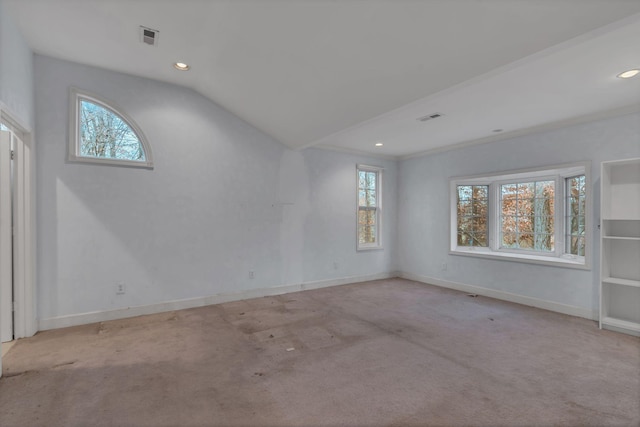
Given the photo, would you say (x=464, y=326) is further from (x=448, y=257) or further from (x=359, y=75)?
(x=359, y=75)

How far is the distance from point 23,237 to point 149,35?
2.39 meters

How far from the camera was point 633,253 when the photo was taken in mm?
3420

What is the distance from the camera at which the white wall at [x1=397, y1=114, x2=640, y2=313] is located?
12.0ft

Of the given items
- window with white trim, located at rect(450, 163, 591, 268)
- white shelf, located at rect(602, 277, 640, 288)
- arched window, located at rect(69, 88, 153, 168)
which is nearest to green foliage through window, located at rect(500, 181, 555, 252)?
window with white trim, located at rect(450, 163, 591, 268)

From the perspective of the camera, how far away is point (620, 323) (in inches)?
129

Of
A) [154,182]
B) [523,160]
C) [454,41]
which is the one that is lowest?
[154,182]

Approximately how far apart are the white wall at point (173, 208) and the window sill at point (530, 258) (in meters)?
2.23

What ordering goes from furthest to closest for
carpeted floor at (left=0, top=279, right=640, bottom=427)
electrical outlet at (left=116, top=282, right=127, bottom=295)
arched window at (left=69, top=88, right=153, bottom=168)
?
electrical outlet at (left=116, top=282, right=127, bottom=295) → arched window at (left=69, top=88, right=153, bottom=168) → carpeted floor at (left=0, top=279, right=640, bottom=427)

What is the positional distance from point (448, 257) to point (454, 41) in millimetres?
3949

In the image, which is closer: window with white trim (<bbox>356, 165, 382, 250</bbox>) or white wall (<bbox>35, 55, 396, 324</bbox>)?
white wall (<bbox>35, 55, 396, 324</bbox>)

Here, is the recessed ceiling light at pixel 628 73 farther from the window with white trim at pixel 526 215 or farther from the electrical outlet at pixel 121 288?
the electrical outlet at pixel 121 288

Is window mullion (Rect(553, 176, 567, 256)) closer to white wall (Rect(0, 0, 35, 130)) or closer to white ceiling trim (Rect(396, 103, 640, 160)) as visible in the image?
white ceiling trim (Rect(396, 103, 640, 160))

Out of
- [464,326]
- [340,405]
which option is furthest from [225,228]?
[464,326]

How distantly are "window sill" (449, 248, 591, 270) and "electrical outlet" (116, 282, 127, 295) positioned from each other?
16.2ft
